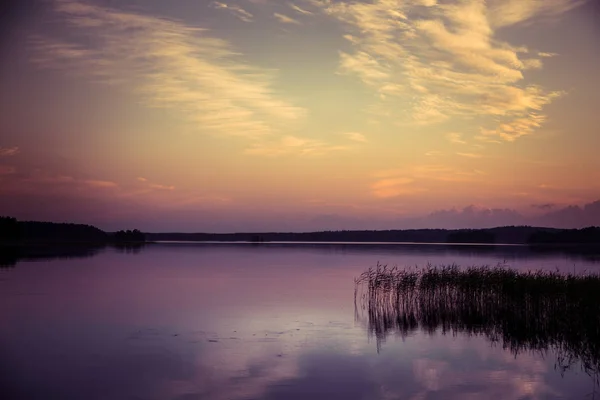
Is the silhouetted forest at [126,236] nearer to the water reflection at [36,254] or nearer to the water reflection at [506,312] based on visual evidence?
the water reflection at [36,254]

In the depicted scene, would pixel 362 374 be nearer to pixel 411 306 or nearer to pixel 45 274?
pixel 411 306

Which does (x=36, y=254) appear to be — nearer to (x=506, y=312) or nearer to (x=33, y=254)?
(x=33, y=254)

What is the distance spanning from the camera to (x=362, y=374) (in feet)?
50.2

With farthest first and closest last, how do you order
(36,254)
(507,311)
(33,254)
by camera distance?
(36,254)
(33,254)
(507,311)

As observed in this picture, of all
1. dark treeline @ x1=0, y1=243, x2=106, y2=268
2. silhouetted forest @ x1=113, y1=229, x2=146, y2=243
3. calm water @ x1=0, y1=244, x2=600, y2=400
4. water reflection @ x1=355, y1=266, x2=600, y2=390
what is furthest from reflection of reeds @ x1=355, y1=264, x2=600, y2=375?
silhouetted forest @ x1=113, y1=229, x2=146, y2=243

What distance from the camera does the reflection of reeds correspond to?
1909 centimetres

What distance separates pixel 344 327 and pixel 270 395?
33.3 feet

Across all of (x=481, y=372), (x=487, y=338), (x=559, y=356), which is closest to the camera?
(x=481, y=372)

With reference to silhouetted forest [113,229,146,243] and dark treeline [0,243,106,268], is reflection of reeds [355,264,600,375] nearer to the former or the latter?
dark treeline [0,243,106,268]

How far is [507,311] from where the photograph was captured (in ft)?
78.6

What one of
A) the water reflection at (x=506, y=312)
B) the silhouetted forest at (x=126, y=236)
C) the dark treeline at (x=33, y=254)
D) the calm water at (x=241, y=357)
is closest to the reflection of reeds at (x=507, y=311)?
the water reflection at (x=506, y=312)

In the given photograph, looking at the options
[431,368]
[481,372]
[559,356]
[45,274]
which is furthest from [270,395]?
[45,274]

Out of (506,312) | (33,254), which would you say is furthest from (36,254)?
(506,312)

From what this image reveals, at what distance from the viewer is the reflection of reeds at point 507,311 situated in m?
19.1
